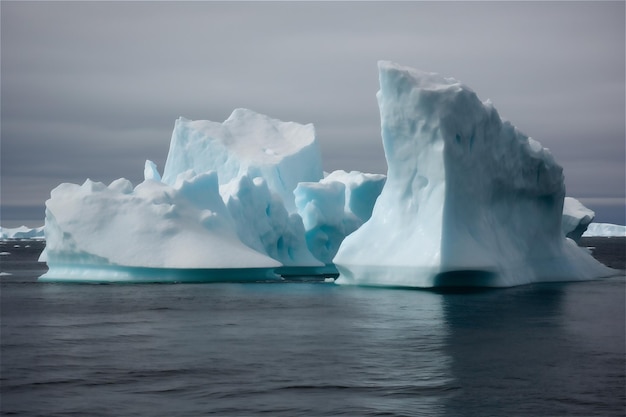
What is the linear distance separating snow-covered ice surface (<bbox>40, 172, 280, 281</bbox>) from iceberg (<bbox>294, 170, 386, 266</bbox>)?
A: 5498 mm

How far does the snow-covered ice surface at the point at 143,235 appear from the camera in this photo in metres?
26.9

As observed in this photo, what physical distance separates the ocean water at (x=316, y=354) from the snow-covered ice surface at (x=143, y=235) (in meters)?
1.81

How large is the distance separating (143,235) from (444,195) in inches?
348

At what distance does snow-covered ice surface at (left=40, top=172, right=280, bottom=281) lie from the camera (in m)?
26.9

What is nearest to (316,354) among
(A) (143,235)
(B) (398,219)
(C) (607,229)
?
(B) (398,219)

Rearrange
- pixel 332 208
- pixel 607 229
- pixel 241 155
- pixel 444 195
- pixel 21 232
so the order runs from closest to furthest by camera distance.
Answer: pixel 444 195 < pixel 332 208 < pixel 241 155 < pixel 21 232 < pixel 607 229

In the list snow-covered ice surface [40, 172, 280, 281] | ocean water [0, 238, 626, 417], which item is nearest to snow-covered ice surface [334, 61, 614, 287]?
ocean water [0, 238, 626, 417]

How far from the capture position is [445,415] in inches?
436

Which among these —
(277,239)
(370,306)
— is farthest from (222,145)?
(370,306)

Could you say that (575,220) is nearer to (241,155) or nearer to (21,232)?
(241,155)

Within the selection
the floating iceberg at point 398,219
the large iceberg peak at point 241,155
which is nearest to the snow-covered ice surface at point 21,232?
Answer: the large iceberg peak at point 241,155

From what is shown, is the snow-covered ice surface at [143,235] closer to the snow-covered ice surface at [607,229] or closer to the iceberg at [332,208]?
the iceberg at [332,208]

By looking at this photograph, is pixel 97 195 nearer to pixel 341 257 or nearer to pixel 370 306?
pixel 341 257

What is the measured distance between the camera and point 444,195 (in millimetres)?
24016
